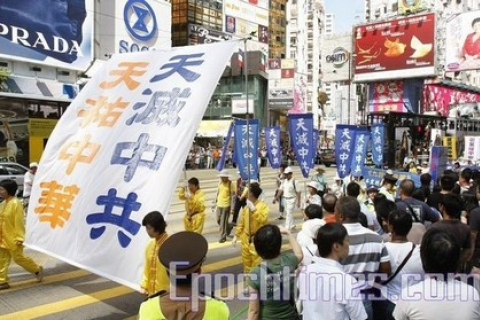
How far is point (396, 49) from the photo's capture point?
123 feet

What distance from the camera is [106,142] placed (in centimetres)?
450

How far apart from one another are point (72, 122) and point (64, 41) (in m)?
22.5

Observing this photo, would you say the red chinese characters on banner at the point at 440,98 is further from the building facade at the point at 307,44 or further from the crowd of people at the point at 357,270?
the building facade at the point at 307,44

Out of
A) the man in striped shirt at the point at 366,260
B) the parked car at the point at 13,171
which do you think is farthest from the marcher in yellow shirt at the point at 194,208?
the parked car at the point at 13,171

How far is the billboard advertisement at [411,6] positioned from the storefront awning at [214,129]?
19.4 metres

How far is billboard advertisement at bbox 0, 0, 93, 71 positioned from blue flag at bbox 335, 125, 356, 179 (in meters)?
17.6

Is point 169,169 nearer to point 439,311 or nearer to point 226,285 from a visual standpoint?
point 439,311

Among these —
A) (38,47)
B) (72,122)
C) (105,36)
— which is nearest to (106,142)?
(72,122)

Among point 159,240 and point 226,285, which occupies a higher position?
point 159,240

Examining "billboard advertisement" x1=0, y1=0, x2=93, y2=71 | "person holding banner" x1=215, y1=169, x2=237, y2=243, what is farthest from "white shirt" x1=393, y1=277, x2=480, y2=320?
"billboard advertisement" x1=0, y1=0, x2=93, y2=71

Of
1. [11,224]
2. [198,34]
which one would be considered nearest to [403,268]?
[11,224]

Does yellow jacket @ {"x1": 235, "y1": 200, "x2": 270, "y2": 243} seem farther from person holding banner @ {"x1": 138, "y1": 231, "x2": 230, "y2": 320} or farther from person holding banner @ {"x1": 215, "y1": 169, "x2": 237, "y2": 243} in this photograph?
person holding banner @ {"x1": 138, "y1": 231, "x2": 230, "y2": 320}

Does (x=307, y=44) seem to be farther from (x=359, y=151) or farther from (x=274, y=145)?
(x=359, y=151)

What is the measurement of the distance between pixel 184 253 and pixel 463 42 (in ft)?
107
